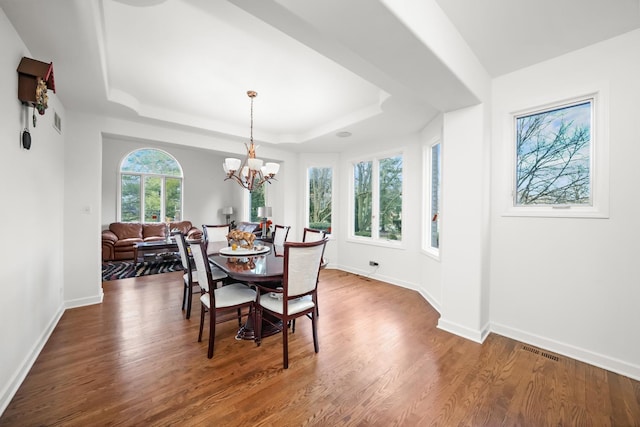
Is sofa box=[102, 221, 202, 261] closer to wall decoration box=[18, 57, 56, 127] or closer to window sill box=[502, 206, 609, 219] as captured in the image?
wall decoration box=[18, 57, 56, 127]

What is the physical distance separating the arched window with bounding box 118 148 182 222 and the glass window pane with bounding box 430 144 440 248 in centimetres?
674

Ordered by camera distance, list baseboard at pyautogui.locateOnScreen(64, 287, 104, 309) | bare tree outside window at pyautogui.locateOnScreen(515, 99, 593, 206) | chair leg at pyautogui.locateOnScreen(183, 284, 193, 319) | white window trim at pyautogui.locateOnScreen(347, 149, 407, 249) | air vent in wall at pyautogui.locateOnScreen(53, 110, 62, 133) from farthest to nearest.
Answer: white window trim at pyautogui.locateOnScreen(347, 149, 407, 249) → baseboard at pyautogui.locateOnScreen(64, 287, 104, 309) → chair leg at pyautogui.locateOnScreen(183, 284, 193, 319) → air vent in wall at pyautogui.locateOnScreen(53, 110, 62, 133) → bare tree outside window at pyautogui.locateOnScreen(515, 99, 593, 206)

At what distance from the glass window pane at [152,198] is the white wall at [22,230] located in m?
5.10

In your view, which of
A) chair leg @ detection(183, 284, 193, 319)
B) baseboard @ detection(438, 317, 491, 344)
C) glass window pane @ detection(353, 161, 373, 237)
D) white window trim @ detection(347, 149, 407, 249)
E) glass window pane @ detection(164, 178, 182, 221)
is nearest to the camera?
baseboard @ detection(438, 317, 491, 344)

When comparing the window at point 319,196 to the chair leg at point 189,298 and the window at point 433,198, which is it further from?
the chair leg at point 189,298

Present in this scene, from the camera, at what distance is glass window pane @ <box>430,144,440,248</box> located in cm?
363

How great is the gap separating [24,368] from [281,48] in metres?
3.24

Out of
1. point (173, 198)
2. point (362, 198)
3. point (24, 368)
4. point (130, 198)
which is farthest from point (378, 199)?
point (130, 198)

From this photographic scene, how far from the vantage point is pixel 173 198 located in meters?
7.78

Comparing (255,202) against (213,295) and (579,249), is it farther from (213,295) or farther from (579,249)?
(579,249)

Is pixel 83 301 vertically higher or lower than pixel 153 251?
lower

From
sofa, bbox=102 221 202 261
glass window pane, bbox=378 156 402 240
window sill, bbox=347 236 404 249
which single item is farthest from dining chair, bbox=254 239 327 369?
sofa, bbox=102 221 202 261

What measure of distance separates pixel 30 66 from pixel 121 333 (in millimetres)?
2370

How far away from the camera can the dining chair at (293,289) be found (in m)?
2.07
